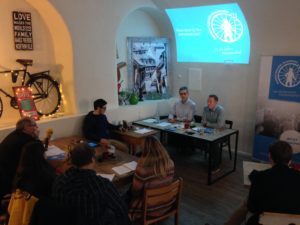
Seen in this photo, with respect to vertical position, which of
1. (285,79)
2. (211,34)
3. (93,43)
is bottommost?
(285,79)

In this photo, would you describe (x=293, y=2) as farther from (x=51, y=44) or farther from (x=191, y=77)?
(x=51, y=44)

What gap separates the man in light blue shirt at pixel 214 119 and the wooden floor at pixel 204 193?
21 centimetres

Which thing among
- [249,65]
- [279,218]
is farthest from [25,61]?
[279,218]

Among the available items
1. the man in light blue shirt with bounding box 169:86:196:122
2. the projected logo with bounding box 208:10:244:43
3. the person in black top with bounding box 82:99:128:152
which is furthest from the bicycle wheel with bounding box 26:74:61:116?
the projected logo with bounding box 208:10:244:43

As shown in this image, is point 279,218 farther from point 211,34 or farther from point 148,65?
point 148,65

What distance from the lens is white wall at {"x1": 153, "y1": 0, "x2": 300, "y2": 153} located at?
15.7ft

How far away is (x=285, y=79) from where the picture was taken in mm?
4855

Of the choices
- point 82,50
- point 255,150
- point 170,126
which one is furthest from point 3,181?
point 255,150

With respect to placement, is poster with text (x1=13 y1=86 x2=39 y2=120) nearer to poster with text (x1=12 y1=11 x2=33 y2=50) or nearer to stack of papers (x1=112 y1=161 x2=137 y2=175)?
poster with text (x1=12 y1=11 x2=33 y2=50)

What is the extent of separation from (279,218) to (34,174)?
205 centimetres

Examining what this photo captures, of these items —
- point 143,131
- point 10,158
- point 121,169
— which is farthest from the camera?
point 143,131

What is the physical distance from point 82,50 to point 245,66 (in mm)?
3041

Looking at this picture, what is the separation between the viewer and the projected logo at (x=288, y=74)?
4.75 meters

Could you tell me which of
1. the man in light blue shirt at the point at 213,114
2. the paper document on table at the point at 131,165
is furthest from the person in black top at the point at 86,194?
the man in light blue shirt at the point at 213,114
